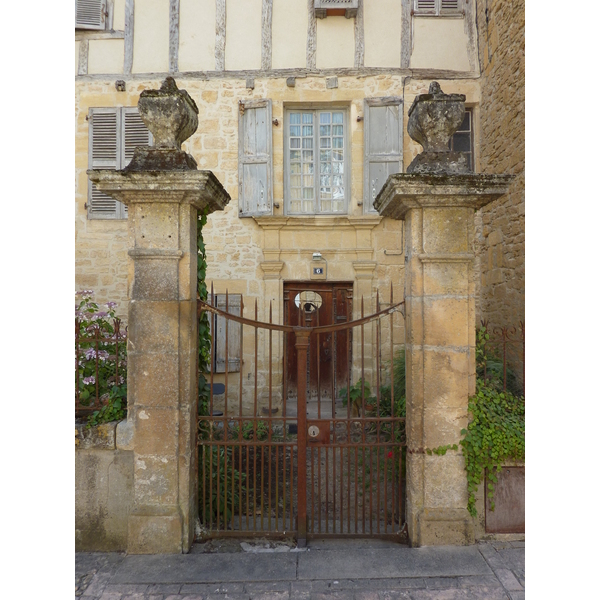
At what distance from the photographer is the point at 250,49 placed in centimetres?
717

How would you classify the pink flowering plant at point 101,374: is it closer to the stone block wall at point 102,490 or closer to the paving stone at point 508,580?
the stone block wall at point 102,490

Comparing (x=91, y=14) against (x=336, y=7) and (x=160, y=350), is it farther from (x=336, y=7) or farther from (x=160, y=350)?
(x=160, y=350)

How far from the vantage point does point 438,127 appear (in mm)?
3283

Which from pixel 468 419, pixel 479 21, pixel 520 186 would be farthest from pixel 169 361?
pixel 479 21

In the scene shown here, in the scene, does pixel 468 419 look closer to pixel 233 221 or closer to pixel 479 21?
pixel 233 221

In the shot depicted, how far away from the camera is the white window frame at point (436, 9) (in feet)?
23.6

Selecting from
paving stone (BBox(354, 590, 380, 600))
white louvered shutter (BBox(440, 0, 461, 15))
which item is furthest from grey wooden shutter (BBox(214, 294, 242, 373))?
white louvered shutter (BBox(440, 0, 461, 15))

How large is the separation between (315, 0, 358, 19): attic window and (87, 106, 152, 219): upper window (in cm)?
340

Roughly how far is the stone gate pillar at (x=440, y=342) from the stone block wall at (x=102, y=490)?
2.14 m

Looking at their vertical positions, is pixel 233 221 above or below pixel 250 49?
below

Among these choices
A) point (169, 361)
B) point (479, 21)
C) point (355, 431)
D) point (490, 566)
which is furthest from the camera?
point (479, 21)

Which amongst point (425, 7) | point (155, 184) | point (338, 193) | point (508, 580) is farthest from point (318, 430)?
point (425, 7)

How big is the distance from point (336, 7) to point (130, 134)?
3.92 m

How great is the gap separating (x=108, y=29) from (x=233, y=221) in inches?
148
